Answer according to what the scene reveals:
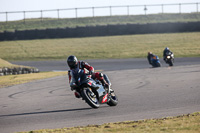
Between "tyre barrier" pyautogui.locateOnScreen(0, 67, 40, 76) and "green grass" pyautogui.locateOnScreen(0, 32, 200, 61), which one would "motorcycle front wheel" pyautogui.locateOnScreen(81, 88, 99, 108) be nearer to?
"tyre barrier" pyautogui.locateOnScreen(0, 67, 40, 76)

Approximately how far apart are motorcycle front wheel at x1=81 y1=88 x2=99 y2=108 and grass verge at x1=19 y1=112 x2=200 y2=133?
7.29 ft

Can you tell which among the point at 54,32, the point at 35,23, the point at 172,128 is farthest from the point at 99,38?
the point at 172,128

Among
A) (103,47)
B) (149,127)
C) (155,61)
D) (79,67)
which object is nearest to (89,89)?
(79,67)

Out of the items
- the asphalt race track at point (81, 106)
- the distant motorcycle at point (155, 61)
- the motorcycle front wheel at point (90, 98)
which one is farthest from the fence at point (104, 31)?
the motorcycle front wheel at point (90, 98)

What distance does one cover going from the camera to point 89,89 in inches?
384

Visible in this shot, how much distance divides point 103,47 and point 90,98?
30347 mm

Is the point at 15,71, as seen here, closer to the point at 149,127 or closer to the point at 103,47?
the point at 149,127

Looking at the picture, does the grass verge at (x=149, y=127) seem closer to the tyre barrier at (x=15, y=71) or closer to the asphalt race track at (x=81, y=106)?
the asphalt race track at (x=81, y=106)

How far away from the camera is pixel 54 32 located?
143 feet

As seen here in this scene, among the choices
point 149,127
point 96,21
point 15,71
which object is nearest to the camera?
point 149,127

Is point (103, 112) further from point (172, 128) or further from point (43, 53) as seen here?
point (43, 53)

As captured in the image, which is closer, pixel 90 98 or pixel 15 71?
pixel 90 98

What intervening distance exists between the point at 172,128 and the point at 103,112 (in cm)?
275

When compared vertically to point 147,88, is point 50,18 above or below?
above
